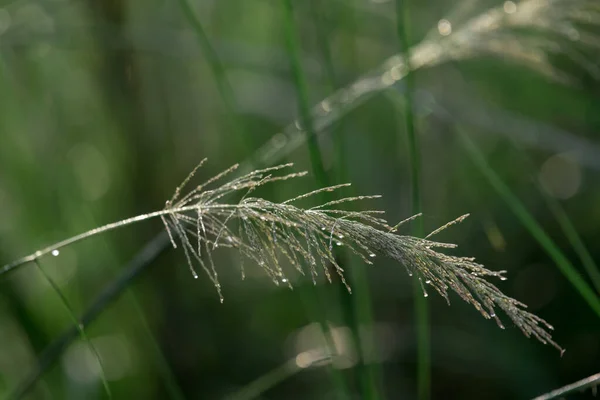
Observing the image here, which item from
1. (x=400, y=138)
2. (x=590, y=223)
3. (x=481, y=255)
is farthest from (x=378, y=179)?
(x=590, y=223)

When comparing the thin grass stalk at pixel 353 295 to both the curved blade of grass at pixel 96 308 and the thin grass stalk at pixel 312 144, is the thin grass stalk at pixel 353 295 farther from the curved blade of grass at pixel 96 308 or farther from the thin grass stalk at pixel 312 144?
the curved blade of grass at pixel 96 308

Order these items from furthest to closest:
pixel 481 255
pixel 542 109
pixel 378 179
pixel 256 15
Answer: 1. pixel 256 15
2. pixel 542 109
3. pixel 378 179
4. pixel 481 255

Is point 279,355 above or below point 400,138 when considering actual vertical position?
below

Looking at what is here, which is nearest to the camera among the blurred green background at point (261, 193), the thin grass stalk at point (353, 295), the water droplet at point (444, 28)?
the thin grass stalk at point (353, 295)

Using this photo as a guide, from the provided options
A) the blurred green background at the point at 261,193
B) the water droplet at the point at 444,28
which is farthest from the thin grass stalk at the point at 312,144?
the water droplet at the point at 444,28

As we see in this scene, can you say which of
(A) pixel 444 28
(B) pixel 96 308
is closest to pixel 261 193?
(A) pixel 444 28

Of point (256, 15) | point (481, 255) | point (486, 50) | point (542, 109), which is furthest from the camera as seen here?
point (256, 15)

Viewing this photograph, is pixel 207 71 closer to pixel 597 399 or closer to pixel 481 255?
pixel 481 255

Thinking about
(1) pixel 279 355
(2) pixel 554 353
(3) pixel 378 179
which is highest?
(3) pixel 378 179
